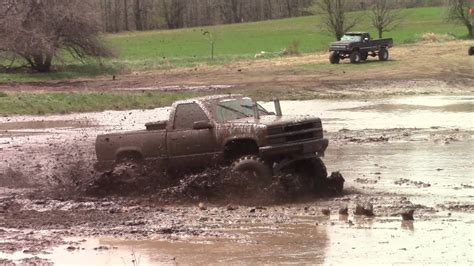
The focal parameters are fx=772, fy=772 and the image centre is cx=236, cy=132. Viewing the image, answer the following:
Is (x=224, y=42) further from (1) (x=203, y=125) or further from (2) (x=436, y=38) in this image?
(1) (x=203, y=125)

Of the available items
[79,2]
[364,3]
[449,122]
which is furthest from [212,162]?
[364,3]

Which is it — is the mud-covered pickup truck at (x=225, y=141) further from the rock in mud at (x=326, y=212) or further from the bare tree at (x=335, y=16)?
the bare tree at (x=335, y=16)

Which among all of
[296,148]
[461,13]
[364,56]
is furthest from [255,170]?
[461,13]

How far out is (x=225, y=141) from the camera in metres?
12.8

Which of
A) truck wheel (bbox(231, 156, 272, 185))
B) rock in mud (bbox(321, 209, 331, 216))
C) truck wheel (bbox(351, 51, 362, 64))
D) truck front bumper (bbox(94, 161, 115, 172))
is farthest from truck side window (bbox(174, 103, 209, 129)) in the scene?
truck wheel (bbox(351, 51, 362, 64))

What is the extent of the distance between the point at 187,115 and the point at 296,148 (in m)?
2.21

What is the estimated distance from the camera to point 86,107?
31938mm

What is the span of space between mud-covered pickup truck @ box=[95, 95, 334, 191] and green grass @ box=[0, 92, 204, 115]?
57.9ft

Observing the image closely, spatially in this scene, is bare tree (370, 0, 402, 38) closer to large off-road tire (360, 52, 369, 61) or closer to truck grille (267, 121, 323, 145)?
large off-road tire (360, 52, 369, 61)

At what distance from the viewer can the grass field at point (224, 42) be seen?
5728cm

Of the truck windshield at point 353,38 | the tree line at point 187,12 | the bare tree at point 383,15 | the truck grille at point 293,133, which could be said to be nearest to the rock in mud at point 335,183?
the truck grille at point 293,133

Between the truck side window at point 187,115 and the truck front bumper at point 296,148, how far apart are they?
1612mm

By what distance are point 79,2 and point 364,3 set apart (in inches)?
1996

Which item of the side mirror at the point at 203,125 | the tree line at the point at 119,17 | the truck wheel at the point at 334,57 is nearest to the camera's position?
the side mirror at the point at 203,125
